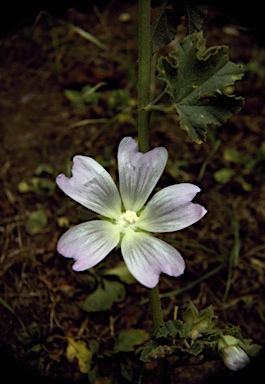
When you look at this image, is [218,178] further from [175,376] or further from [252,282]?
[175,376]

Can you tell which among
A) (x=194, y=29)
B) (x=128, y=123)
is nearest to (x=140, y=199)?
(x=194, y=29)

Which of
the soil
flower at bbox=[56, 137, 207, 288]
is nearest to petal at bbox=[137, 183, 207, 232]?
flower at bbox=[56, 137, 207, 288]

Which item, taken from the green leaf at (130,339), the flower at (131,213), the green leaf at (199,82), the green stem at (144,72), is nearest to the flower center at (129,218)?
the flower at (131,213)

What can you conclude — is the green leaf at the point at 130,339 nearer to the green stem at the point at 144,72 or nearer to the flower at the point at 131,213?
the green stem at the point at 144,72

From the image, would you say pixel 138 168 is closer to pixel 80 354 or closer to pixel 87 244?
pixel 87 244

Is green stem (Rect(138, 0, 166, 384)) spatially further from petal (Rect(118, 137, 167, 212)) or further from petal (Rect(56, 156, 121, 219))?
petal (Rect(56, 156, 121, 219))

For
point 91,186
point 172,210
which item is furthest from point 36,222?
point 172,210

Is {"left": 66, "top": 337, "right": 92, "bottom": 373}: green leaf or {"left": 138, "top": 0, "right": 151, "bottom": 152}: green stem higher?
{"left": 138, "top": 0, "right": 151, "bottom": 152}: green stem
